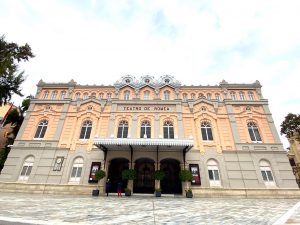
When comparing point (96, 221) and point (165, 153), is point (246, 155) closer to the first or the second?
point (165, 153)

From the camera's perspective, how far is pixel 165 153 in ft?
61.4

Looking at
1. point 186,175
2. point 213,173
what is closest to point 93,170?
point 186,175

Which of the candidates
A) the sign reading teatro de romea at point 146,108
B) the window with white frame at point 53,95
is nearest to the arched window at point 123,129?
the sign reading teatro de romea at point 146,108

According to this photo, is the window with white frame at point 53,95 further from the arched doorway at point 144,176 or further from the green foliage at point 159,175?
the green foliage at point 159,175

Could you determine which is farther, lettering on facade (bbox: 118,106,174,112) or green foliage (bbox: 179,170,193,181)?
lettering on facade (bbox: 118,106,174,112)

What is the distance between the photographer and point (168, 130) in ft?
67.1

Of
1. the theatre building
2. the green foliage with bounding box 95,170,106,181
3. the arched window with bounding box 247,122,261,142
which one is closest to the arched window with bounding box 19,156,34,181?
the theatre building

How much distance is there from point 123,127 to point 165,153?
5715mm

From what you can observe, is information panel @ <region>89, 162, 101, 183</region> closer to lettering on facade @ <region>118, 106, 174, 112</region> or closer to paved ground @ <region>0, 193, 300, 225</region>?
lettering on facade @ <region>118, 106, 174, 112</region>

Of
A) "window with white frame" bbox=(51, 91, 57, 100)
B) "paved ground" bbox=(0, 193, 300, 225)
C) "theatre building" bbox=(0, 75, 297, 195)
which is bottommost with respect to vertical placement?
"paved ground" bbox=(0, 193, 300, 225)

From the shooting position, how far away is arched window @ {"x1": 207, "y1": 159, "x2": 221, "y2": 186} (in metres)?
17.8

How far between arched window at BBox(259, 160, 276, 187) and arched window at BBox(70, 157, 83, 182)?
1849 centimetres

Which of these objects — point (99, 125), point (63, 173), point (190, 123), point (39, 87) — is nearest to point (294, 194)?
point (190, 123)

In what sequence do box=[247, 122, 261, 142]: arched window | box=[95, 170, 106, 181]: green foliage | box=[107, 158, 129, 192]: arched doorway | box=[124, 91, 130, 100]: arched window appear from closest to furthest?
1. box=[95, 170, 106, 181]: green foliage
2. box=[107, 158, 129, 192]: arched doorway
3. box=[247, 122, 261, 142]: arched window
4. box=[124, 91, 130, 100]: arched window
